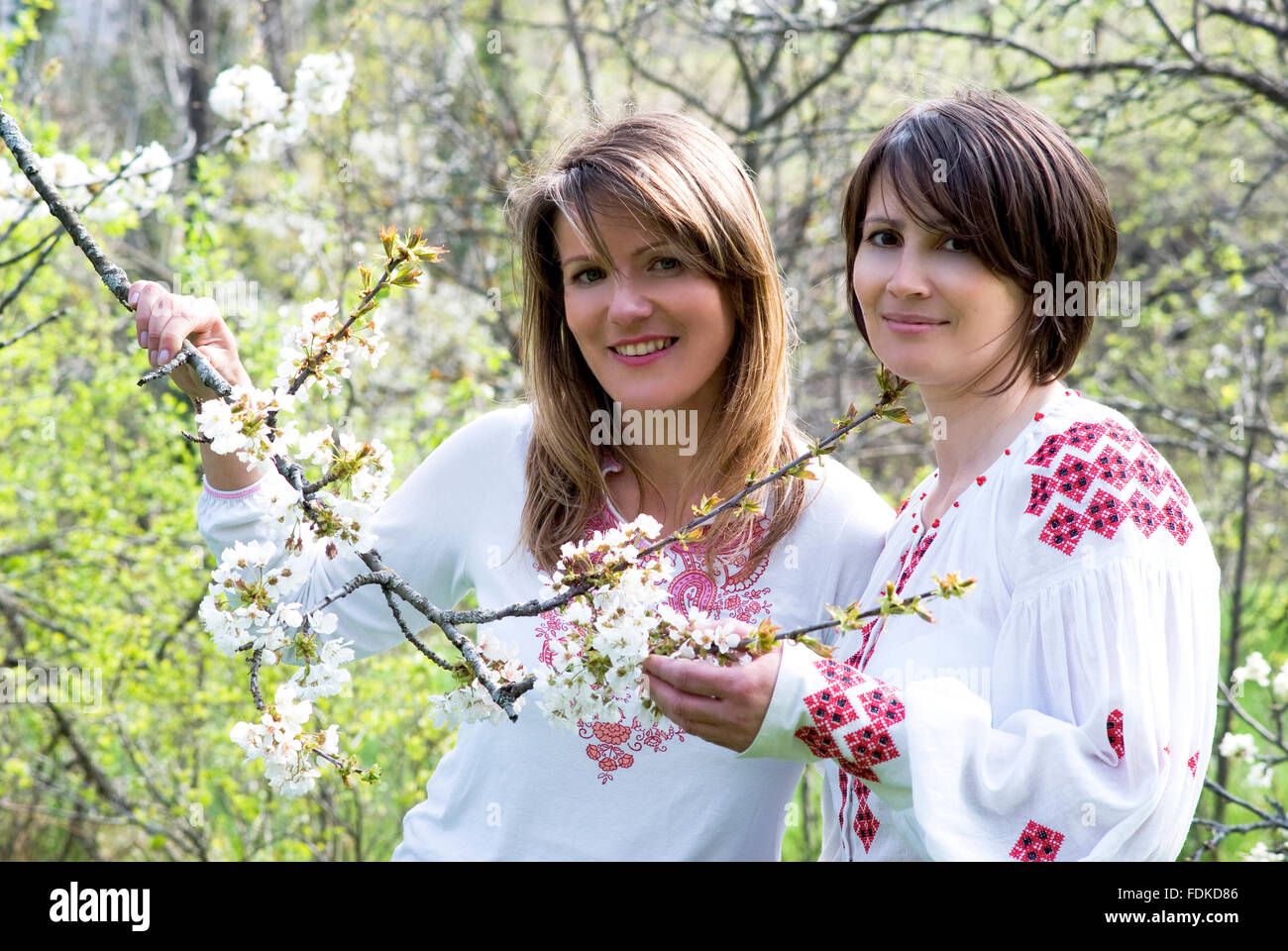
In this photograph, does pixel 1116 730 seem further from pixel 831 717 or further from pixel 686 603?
pixel 686 603

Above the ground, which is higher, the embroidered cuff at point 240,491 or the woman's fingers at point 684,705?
the embroidered cuff at point 240,491

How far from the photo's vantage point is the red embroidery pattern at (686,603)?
1.80 metres

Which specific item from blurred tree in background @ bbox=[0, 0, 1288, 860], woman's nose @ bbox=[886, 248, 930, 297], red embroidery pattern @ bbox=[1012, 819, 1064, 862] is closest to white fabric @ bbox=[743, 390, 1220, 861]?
red embroidery pattern @ bbox=[1012, 819, 1064, 862]

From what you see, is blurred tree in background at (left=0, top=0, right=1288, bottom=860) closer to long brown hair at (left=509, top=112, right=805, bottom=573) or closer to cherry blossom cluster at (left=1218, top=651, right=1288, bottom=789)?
cherry blossom cluster at (left=1218, top=651, right=1288, bottom=789)

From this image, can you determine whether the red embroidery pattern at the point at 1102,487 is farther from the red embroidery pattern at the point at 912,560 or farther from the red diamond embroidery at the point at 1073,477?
the red embroidery pattern at the point at 912,560

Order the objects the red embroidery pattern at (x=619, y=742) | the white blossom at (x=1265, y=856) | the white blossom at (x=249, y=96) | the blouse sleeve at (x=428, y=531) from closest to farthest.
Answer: the red embroidery pattern at (x=619, y=742), the blouse sleeve at (x=428, y=531), the white blossom at (x=1265, y=856), the white blossom at (x=249, y=96)

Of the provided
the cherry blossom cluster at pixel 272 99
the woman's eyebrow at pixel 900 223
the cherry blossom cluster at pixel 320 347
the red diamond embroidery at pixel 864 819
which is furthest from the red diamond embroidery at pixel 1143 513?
the cherry blossom cluster at pixel 272 99

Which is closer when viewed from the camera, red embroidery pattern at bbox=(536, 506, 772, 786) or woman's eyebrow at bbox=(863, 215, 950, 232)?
woman's eyebrow at bbox=(863, 215, 950, 232)

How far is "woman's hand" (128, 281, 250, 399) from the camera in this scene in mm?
1589

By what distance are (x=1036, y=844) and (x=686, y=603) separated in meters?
0.64

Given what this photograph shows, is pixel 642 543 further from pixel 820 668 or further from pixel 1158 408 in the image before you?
pixel 1158 408

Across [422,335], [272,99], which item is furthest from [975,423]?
[422,335]

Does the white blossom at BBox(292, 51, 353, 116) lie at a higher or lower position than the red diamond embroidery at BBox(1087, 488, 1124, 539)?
higher

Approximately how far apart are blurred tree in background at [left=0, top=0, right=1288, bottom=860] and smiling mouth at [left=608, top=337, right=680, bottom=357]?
0.56 metres
